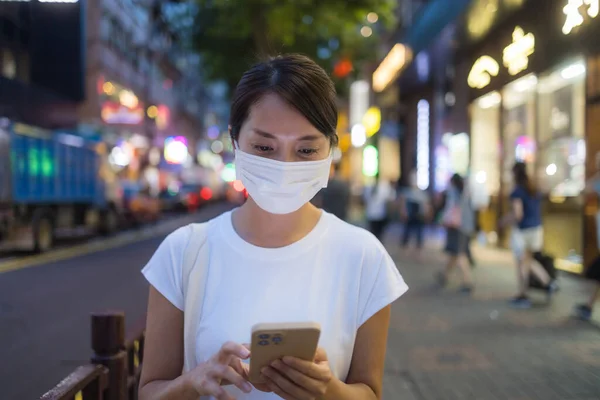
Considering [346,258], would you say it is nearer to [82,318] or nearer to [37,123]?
[82,318]

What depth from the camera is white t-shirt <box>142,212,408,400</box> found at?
70.9 inches

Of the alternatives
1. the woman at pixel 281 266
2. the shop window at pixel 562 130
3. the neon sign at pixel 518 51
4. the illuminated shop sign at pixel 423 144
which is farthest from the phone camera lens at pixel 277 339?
the illuminated shop sign at pixel 423 144

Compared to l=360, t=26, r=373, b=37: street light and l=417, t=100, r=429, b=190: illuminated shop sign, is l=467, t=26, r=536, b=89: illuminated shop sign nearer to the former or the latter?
l=417, t=100, r=429, b=190: illuminated shop sign

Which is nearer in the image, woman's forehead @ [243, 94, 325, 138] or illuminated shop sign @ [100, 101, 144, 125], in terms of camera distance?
woman's forehead @ [243, 94, 325, 138]

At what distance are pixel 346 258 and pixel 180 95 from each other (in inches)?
2320

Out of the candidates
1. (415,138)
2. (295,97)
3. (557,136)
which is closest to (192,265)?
(295,97)

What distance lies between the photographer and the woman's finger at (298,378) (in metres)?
1.48

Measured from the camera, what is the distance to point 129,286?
32.1 ft

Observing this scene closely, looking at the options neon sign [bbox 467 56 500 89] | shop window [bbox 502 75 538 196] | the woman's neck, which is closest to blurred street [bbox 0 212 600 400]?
the woman's neck

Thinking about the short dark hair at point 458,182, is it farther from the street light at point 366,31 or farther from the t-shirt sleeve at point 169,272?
the street light at point 366,31

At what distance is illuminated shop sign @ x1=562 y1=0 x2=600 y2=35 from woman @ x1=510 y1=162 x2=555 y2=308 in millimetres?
2772

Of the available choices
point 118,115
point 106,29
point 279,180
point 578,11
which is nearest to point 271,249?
point 279,180

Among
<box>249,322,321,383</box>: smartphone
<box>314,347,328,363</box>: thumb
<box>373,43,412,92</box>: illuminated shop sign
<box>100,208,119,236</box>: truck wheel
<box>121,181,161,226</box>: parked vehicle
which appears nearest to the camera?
<box>249,322,321,383</box>: smartphone

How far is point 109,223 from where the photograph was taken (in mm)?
19688
